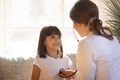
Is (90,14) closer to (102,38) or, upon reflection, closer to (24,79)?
(102,38)

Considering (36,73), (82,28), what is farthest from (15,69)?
(82,28)

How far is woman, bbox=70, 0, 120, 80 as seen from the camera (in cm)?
146

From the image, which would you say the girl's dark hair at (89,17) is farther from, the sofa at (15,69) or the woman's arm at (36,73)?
the sofa at (15,69)

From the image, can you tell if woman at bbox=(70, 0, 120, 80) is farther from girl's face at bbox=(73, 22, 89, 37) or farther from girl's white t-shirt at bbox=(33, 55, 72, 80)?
girl's white t-shirt at bbox=(33, 55, 72, 80)

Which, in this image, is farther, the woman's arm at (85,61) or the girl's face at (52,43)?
the girl's face at (52,43)

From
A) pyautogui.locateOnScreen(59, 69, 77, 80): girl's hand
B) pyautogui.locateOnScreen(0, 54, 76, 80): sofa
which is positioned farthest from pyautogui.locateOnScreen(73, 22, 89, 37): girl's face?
pyautogui.locateOnScreen(0, 54, 76, 80): sofa

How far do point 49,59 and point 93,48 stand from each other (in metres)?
0.73

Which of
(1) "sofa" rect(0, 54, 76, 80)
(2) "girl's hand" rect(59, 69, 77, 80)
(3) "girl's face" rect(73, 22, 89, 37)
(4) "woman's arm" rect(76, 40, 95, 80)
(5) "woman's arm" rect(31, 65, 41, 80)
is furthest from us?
(1) "sofa" rect(0, 54, 76, 80)

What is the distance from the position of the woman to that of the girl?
60 cm

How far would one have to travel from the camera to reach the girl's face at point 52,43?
2133mm

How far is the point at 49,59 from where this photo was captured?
2.13m

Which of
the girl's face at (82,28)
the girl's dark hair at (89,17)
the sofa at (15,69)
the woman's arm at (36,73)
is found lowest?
the sofa at (15,69)

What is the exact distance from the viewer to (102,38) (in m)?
1.51

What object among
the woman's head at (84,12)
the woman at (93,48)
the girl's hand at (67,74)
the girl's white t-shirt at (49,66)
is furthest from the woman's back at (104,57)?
the girl's white t-shirt at (49,66)
